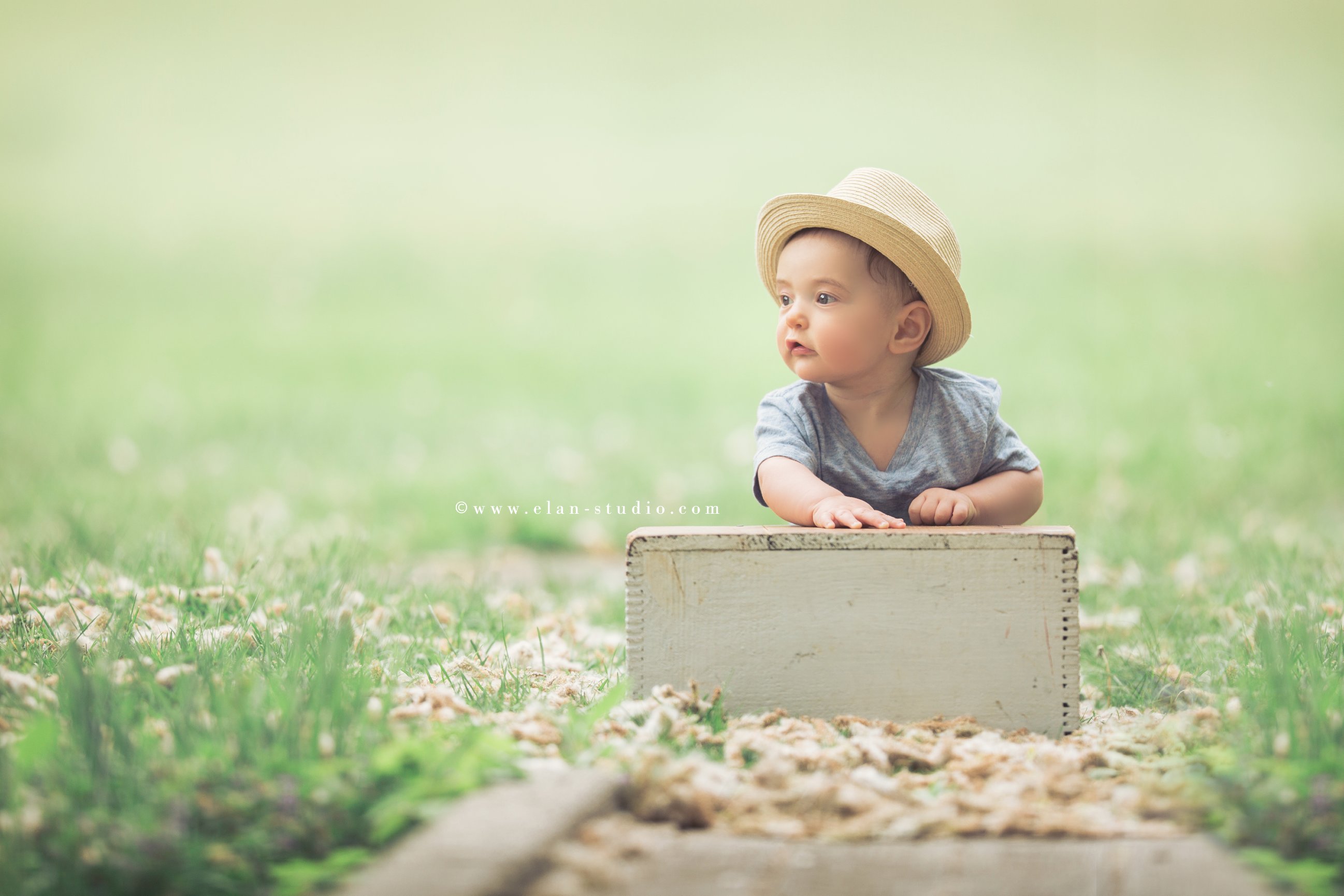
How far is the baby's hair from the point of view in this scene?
2.45 meters

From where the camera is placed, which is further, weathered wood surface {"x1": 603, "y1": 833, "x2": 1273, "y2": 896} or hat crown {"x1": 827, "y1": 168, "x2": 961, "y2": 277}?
hat crown {"x1": 827, "y1": 168, "x2": 961, "y2": 277}

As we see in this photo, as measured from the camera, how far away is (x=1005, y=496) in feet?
8.27

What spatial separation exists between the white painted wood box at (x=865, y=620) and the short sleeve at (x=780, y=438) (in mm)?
256

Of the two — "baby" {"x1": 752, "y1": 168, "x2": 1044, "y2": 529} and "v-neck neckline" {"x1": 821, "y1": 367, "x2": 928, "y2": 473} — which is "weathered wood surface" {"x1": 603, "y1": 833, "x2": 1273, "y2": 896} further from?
"v-neck neckline" {"x1": 821, "y1": 367, "x2": 928, "y2": 473}

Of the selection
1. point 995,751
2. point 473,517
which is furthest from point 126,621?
point 473,517

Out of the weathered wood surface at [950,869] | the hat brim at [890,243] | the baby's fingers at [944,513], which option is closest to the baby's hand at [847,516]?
the baby's fingers at [944,513]

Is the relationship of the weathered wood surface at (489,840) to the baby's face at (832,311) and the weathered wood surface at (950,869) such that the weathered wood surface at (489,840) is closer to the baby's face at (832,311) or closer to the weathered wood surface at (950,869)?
the weathered wood surface at (950,869)

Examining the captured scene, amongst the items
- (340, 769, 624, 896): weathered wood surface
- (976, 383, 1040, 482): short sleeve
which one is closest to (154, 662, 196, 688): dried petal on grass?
(340, 769, 624, 896): weathered wood surface

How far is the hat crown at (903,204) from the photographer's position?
2.40m

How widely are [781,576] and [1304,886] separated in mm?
1014

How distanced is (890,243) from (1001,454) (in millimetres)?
544

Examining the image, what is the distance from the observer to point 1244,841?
158 cm

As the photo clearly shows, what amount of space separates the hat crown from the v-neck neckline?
294 mm

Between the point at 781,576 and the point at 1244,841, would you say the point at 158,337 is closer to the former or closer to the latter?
the point at 781,576
